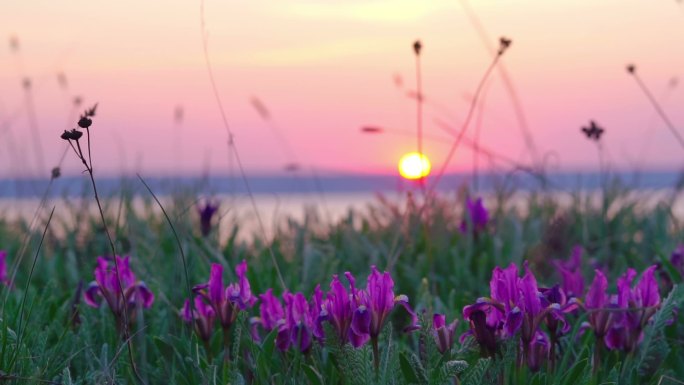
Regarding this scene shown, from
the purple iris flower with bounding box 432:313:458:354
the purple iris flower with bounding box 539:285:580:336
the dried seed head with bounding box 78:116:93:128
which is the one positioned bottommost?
the purple iris flower with bounding box 432:313:458:354

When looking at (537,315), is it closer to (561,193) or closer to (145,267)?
(145,267)

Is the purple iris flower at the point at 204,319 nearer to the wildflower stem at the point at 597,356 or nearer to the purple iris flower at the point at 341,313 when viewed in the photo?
the purple iris flower at the point at 341,313

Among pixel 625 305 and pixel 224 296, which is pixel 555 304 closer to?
pixel 625 305

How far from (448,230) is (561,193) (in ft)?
4.87

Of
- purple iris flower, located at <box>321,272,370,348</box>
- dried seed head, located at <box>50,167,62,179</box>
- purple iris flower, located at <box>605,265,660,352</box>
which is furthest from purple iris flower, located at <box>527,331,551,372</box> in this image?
dried seed head, located at <box>50,167,62,179</box>

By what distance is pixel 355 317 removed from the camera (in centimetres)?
193

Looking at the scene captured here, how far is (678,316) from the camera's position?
2.70 metres

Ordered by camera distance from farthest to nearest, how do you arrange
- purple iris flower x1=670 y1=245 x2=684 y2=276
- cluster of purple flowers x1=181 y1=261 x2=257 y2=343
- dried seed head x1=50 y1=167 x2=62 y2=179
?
purple iris flower x1=670 y1=245 x2=684 y2=276 < dried seed head x1=50 y1=167 x2=62 y2=179 < cluster of purple flowers x1=181 y1=261 x2=257 y2=343

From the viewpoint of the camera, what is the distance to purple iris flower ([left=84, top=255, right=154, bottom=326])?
233 cm

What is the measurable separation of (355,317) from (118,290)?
677 mm

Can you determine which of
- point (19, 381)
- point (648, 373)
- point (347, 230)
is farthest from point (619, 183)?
point (19, 381)

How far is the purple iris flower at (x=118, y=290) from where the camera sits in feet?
7.63

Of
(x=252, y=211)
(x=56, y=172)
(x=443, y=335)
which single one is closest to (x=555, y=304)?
(x=443, y=335)

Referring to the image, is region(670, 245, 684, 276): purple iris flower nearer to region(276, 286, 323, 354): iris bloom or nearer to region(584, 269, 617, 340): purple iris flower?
region(584, 269, 617, 340): purple iris flower
